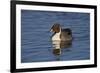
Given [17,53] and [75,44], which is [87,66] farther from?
[17,53]

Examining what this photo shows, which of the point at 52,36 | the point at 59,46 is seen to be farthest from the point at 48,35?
the point at 59,46

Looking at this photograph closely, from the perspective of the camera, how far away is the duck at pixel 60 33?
1.85 metres

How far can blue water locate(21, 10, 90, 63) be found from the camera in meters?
1.76

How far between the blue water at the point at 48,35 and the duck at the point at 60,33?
0.10ft

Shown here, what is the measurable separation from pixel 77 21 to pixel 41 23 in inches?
13.8

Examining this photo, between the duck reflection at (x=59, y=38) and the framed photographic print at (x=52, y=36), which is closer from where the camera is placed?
the framed photographic print at (x=52, y=36)

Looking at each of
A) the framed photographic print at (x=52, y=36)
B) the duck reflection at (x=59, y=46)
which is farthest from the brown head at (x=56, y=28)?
the duck reflection at (x=59, y=46)

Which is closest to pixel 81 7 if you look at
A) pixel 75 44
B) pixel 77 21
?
pixel 77 21

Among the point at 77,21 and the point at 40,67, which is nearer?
the point at 40,67

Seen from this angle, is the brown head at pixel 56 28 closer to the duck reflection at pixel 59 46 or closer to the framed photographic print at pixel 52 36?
the framed photographic print at pixel 52 36

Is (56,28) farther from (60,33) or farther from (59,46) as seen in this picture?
(59,46)

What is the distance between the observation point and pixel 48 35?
1832 mm

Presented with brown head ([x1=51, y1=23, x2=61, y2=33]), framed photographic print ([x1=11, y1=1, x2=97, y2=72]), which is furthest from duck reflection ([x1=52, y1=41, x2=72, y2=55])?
brown head ([x1=51, y1=23, x2=61, y2=33])

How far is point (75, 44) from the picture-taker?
1934 mm
